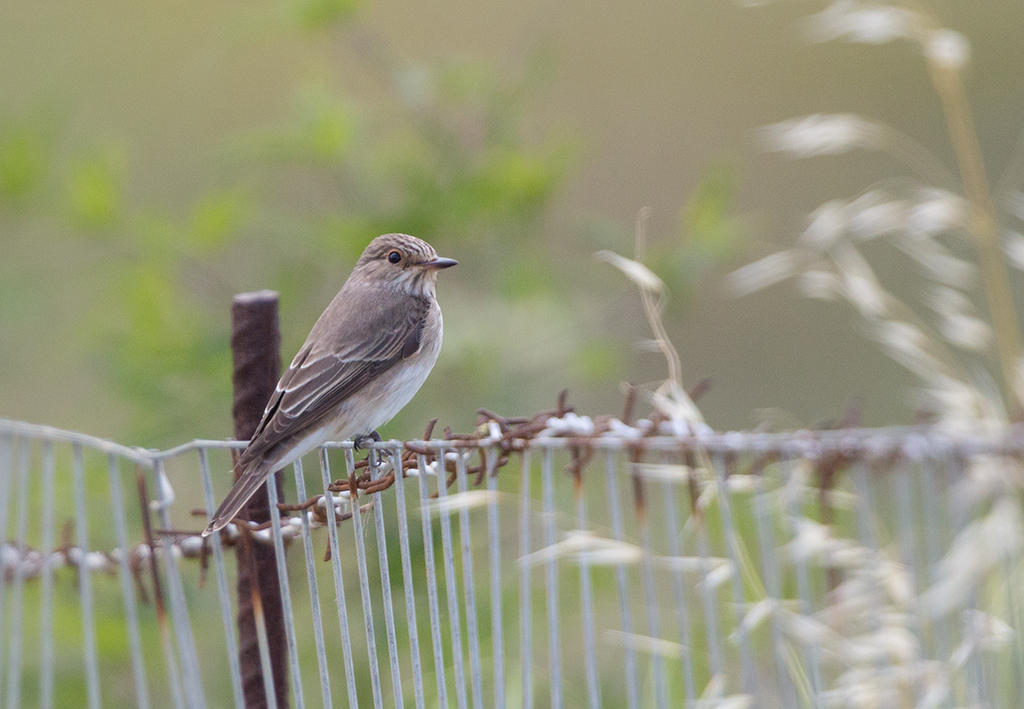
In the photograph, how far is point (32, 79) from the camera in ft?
32.3

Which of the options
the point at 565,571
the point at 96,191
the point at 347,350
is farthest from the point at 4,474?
the point at 96,191

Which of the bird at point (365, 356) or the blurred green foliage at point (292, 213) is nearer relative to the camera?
the bird at point (365, 356)

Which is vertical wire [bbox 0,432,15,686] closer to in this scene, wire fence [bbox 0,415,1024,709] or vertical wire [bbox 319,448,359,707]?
wire fence [bbox 0,415,1024,709]

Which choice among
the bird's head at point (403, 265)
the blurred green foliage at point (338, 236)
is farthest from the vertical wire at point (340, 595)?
the blurred green foliage at point (338, 236)

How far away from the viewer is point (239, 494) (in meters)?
2.77

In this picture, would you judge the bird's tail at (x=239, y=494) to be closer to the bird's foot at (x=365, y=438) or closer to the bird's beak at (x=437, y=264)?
the bird's foot at (x=365, y=438)

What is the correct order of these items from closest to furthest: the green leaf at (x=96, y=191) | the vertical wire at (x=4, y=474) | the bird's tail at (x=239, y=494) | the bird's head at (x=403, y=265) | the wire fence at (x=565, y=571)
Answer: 1. the wire fence at (x=565, y=571)
2. the vertical wire at (x=4, y=474)
3. the bird's tail at (x=239, y=494)
4. the bird's head at (x=403, y=265)
5. the green leaf at (x=96, y=191)

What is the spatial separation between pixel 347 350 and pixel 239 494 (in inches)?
A: 33.6

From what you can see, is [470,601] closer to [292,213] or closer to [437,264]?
[437,264]

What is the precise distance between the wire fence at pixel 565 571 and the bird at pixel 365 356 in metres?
0.17

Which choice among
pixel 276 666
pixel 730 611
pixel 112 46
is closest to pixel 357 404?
pixel 276 666

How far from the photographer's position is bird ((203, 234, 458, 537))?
3.19 metres

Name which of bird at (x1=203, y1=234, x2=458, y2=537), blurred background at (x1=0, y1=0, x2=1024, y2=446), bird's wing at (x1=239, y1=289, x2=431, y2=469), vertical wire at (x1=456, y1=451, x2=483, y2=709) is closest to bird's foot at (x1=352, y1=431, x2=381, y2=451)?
bird at (x1=203, y1=234, x2=458, y2=537)

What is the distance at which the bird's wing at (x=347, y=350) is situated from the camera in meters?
3.25
